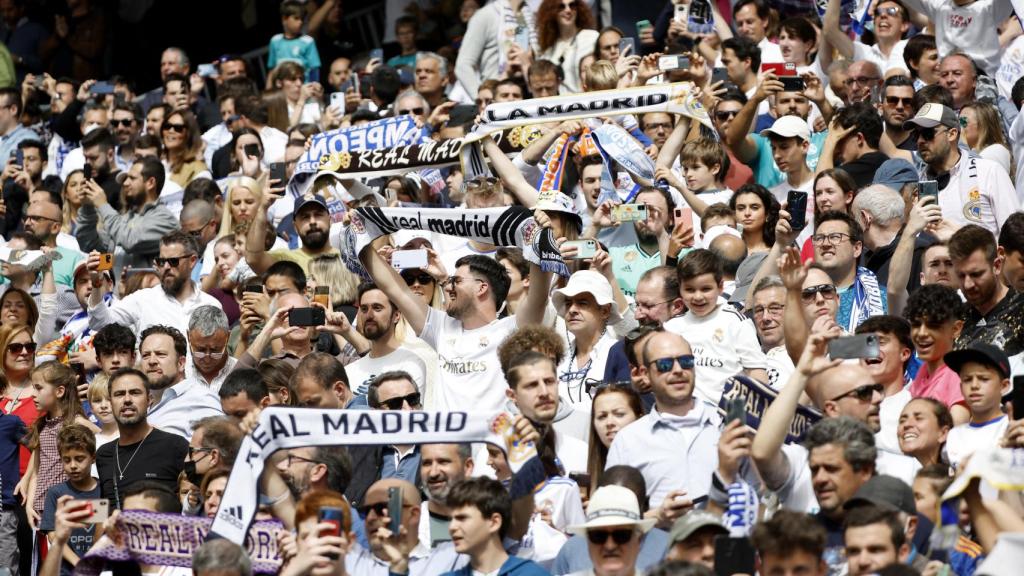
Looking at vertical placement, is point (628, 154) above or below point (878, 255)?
above

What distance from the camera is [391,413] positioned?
810cm

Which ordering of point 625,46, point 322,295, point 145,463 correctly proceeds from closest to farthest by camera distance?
point 145,463 < point 322,295 < point 625,46

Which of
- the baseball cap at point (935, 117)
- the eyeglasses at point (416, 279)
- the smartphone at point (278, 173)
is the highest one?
the smartphone at point (278, 173)

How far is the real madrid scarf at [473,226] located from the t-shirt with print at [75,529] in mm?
1888

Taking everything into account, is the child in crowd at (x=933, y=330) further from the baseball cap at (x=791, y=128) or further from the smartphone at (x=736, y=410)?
the baseball cap at (x=791, y=128)

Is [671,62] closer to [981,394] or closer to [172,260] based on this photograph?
[172,260]

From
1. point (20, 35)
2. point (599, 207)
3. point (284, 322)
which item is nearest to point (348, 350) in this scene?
point (284, 322)

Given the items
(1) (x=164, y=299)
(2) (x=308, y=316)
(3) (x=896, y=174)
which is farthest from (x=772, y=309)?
(1) (x=164, y=299)

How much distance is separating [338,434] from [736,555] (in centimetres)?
200

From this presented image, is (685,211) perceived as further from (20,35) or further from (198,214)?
(20,35)

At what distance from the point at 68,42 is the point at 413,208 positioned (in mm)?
11197

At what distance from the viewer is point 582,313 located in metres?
10.1

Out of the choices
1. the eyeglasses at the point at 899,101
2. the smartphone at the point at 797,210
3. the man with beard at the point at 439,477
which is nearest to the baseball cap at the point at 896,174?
the eyeglasses at the point at 899,101

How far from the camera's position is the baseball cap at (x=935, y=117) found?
11.1 meters
